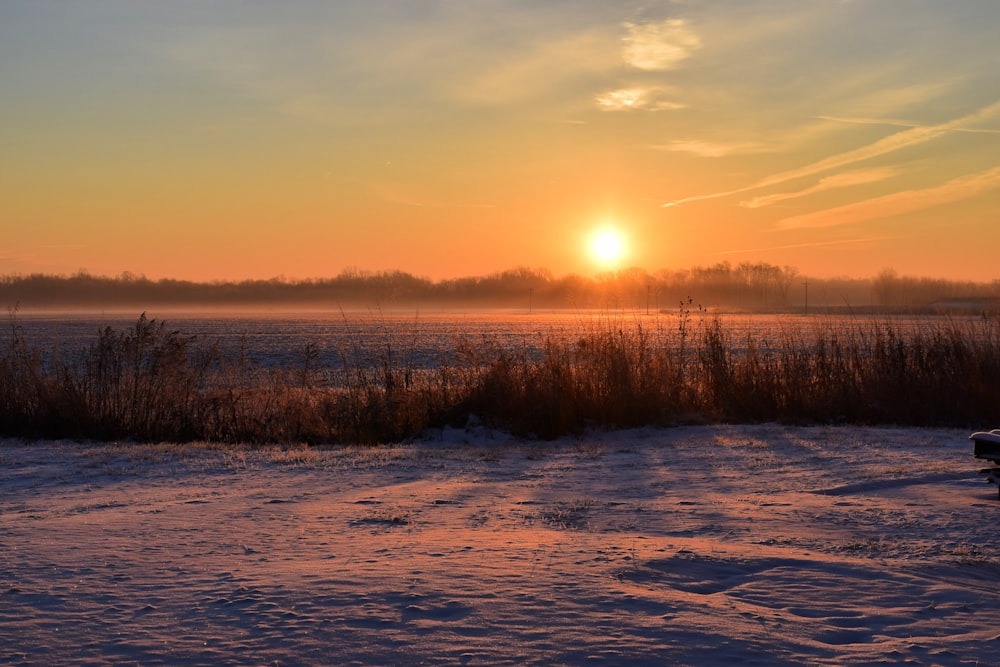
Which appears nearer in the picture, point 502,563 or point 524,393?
point 502,563

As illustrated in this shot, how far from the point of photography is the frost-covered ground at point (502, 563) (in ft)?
13.7

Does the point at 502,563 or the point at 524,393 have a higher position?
the point at 524,393

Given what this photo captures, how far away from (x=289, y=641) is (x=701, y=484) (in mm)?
5182

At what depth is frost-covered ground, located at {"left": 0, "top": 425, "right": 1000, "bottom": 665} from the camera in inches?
164

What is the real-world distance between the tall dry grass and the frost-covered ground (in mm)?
2968

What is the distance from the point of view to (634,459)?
1010 centimetres

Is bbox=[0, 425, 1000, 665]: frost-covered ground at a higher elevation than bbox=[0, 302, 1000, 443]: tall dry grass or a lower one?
lower

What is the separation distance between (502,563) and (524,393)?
7.55 m

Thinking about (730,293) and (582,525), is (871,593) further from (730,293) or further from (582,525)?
(730,293)

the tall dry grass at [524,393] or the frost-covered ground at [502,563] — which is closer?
the frost-covered ground at [502,563]

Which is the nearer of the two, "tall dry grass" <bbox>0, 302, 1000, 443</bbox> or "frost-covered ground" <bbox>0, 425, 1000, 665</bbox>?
"frost-covered ground" <bbox>0, 425, 1000, 665</bbox>

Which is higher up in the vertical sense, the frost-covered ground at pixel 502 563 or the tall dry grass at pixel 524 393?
the tall dry grass at pixel 524 393

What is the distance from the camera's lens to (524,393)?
13.0 m

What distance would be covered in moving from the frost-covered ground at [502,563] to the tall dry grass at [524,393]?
2.97 meters
